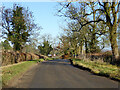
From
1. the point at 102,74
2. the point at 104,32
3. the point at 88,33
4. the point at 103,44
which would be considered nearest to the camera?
the point at 102,74

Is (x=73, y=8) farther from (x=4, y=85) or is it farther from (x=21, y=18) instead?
(x=4, y=85)

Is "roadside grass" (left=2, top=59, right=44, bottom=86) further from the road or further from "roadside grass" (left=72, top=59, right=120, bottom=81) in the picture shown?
"roadside grass" (left=72, top=59, right=120, bottom=81)

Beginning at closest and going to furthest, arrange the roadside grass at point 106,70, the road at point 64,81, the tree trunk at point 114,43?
the road at point 64,81 → the roadside grass at point 106,70 → the tree trunk at point 114,43

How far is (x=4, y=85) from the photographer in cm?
918

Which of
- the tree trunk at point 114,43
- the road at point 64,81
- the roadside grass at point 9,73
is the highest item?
the tree trunk at point 114,43

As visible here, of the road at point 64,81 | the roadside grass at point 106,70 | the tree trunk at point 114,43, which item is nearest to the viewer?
the road at point 64,81

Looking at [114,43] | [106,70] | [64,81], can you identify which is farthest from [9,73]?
[114,43]

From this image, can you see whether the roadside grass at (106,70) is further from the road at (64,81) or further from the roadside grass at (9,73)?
the roadside grass at (9,73)

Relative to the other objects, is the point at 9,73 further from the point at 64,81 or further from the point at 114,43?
the point at 114,43

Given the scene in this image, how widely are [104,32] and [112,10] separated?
10280 millimetres

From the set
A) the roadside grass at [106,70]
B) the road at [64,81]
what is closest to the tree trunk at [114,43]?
the roadside grass at [106,70]

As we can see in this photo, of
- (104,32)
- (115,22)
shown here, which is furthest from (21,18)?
(115,22)

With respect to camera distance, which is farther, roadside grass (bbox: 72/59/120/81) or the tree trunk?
the tree trunk

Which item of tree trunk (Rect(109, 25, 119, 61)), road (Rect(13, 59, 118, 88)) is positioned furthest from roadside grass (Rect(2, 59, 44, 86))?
tree trunk (Rect(109, 25, 119, 61))
